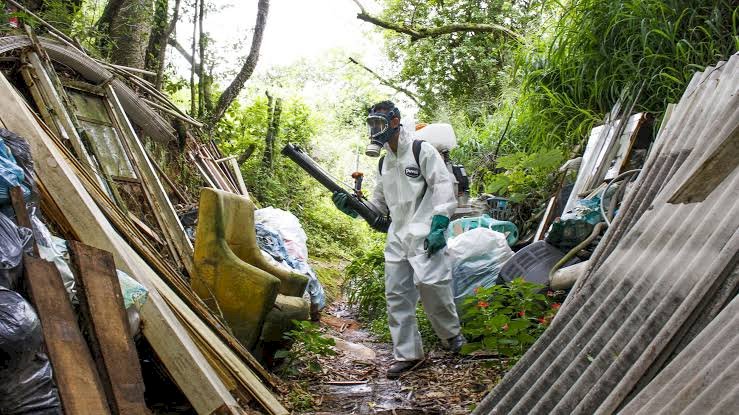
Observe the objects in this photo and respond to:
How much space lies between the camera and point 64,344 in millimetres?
2514

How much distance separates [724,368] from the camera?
51.0 inches

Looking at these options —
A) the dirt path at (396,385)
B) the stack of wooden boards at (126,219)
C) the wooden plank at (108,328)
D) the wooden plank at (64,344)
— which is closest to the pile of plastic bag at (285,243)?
the dirt path at (396,385)

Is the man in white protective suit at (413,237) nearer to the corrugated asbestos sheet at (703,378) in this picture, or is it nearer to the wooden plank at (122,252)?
the wooden plank at (122,252)

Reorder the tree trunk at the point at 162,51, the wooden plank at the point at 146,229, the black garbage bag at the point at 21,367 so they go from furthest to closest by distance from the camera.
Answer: the tree trunk at the point at 162,51 → the wooden plank at the point at 146,229 → the black garbage bag at the point at 21,367

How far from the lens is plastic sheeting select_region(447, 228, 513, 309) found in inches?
202

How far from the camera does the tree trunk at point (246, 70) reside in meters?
8.34

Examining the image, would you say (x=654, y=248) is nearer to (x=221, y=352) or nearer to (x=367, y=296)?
(x=221, y=352)

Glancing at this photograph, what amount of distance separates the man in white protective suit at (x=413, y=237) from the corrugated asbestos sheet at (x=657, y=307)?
1.80m

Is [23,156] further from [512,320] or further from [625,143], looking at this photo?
[625,143]

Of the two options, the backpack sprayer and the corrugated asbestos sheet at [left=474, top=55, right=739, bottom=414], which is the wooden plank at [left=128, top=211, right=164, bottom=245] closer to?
the backpack sprayer

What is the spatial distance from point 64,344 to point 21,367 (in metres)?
0.20

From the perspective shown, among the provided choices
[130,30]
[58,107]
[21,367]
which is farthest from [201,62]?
[21,367]

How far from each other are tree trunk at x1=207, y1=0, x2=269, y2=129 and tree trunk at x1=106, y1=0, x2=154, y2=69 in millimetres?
1316

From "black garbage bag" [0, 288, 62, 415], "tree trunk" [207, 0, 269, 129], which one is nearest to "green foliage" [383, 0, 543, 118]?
"tree trunk" [207, 0, 269, 129]
